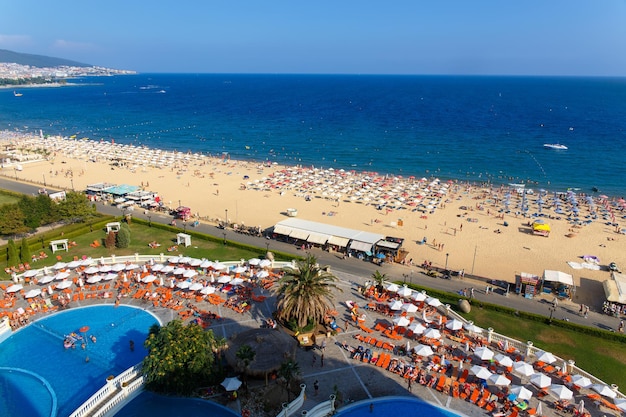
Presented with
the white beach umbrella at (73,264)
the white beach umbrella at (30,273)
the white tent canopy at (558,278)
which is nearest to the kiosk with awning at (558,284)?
the white tent canopy at (558,278)

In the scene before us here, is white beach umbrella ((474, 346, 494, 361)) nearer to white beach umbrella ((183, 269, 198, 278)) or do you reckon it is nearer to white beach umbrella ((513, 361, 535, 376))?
white beach umbrella ((513, 361, 535, 376))

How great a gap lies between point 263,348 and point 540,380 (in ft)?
49.8

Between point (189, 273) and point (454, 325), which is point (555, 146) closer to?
point (454, 325)

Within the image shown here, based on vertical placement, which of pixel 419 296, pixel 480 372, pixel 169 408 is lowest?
pixel 169 408

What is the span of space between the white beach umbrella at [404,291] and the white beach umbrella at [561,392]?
11.5 m

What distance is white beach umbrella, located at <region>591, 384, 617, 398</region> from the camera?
22422 millimetres

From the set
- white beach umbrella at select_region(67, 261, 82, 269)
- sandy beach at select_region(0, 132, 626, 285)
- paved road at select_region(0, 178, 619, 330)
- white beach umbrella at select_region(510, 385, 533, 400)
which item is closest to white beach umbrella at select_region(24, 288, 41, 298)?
white beach umbrella at select_region(67, 261, 82, 269)

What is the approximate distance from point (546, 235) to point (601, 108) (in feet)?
566

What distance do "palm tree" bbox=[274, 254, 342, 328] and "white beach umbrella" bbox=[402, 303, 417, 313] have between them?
18.7 feet

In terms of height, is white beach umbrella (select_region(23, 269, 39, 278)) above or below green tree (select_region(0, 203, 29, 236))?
below

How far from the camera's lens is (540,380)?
2338cm

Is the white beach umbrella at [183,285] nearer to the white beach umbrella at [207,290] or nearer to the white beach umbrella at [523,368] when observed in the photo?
the white beach umbrella at [207,290]

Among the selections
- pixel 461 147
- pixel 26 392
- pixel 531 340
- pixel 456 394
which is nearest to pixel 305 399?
pixel 456 394

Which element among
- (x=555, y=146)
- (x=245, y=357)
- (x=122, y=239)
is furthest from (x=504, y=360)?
(x=555, y=146)
